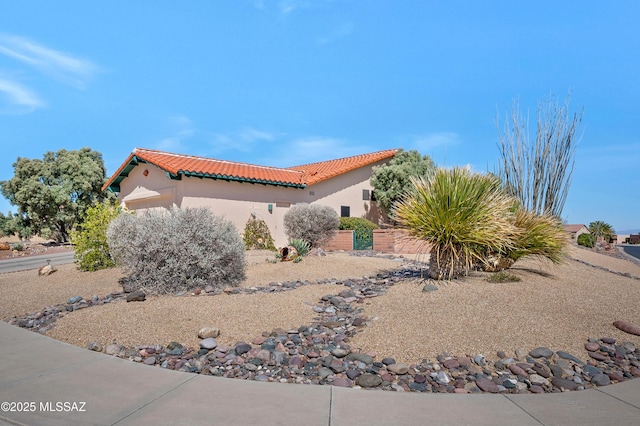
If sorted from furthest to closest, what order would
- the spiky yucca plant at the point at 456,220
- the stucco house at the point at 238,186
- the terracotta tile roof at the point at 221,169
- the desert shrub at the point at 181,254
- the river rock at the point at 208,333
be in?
1. the stucco house at the point at 238,186
2. the terracotta tile roof at the point at 221,169
3. the desert shrub at the point at 181,254
4. the spiky yucca plant at the point at 456,220
5. the river rock at the point at 208,333

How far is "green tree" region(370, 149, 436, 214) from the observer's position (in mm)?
23203

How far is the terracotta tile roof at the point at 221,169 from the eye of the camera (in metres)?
17.7

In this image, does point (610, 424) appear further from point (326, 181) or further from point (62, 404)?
point (326, 181)

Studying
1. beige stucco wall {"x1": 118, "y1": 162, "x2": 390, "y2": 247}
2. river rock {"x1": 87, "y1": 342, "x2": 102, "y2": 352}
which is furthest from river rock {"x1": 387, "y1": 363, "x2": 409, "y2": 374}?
beige stucco wall {"x1": 118, "y1": 162, "x2": 390, "y2": 247}

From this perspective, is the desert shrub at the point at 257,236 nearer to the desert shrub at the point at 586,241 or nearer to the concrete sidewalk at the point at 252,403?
the concrete sidewalk at the point at 252,403

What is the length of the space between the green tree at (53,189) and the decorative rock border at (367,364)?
3295 cm

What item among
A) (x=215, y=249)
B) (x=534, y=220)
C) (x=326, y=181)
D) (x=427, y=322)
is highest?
(x=326, y=181)

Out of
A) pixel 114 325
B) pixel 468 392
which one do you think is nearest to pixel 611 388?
pixel 468 392

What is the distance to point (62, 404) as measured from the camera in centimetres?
363

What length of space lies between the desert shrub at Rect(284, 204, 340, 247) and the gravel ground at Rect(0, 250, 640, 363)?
10604 mm

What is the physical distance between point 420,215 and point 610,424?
521cm

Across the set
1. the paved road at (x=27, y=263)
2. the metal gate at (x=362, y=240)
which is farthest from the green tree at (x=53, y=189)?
the metal gate at (x=362, y=240)

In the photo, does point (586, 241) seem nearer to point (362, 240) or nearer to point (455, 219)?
point (362, 240)

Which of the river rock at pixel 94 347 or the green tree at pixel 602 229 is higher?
the green tree at pixel 602 229
